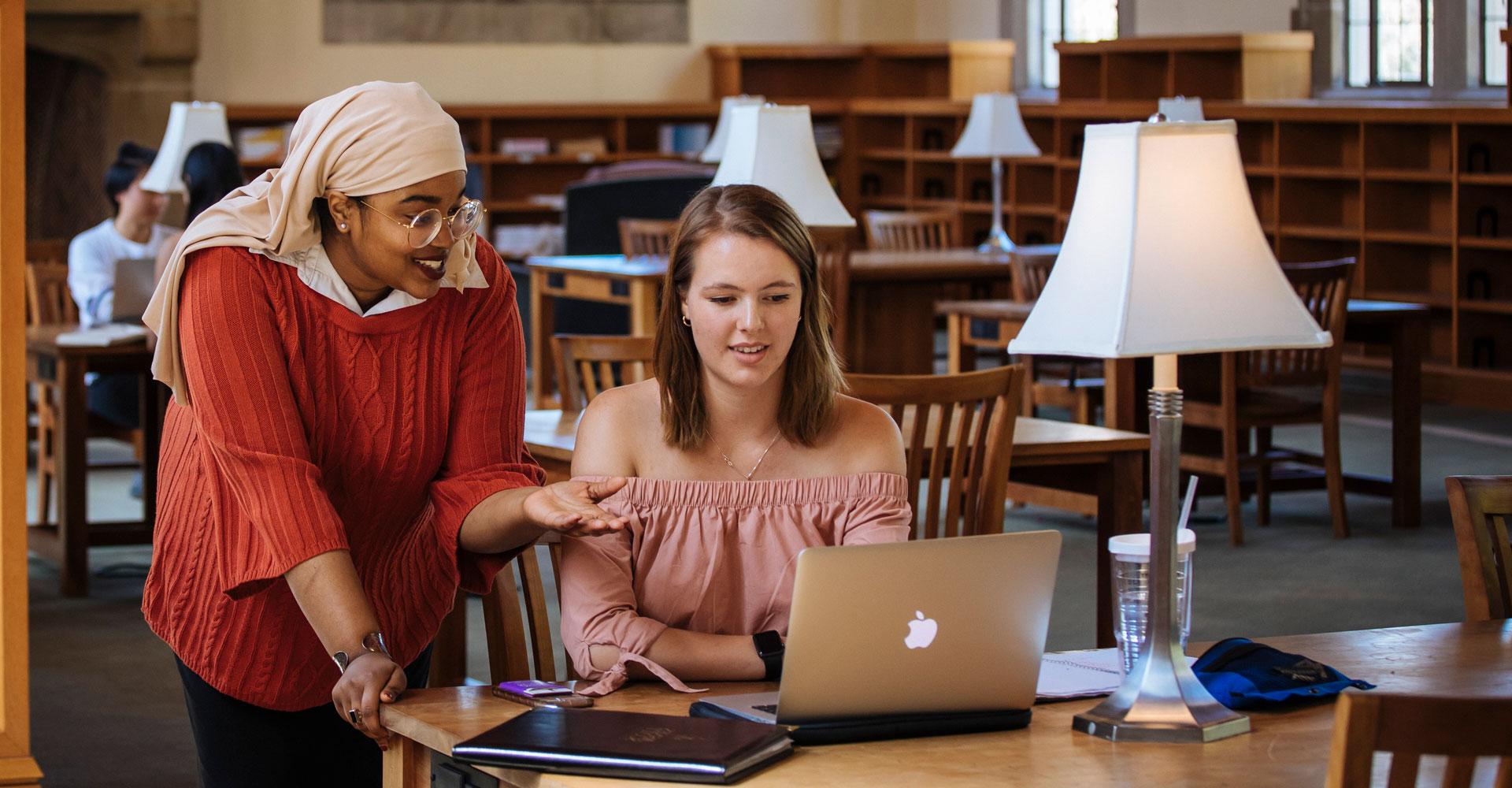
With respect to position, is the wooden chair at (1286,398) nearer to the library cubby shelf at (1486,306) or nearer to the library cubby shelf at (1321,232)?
the library cubby shelf at (1486,306)

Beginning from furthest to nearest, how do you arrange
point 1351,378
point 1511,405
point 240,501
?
point 1351,378 < point 1511,405 < point 240,501

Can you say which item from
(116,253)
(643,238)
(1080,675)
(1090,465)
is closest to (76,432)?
(116,253)

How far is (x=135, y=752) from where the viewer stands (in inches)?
159

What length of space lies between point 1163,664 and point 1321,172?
26.1ft

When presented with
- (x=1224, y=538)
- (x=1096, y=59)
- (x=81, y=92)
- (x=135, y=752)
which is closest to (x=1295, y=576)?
(x=1224, y=538)

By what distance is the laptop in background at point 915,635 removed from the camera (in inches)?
71.0

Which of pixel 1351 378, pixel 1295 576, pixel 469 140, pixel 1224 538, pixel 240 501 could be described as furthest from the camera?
pixel 469 140

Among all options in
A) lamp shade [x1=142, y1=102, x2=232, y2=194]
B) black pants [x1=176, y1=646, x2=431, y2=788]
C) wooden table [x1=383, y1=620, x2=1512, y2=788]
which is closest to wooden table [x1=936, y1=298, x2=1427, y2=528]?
lamp shade [x1=142, y1=102, x2=232, y2=194]

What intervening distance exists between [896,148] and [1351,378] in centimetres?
405

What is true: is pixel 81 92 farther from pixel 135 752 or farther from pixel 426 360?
pixel 426 360

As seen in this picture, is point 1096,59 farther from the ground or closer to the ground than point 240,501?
farther from the ground

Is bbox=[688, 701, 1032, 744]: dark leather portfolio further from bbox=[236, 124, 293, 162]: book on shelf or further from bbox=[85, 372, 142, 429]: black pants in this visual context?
bbox=[236, 124, 293, 162]: book on shelf

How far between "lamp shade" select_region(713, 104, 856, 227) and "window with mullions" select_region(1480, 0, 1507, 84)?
18.0ft

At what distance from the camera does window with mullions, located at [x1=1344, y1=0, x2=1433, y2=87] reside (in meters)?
9.71
